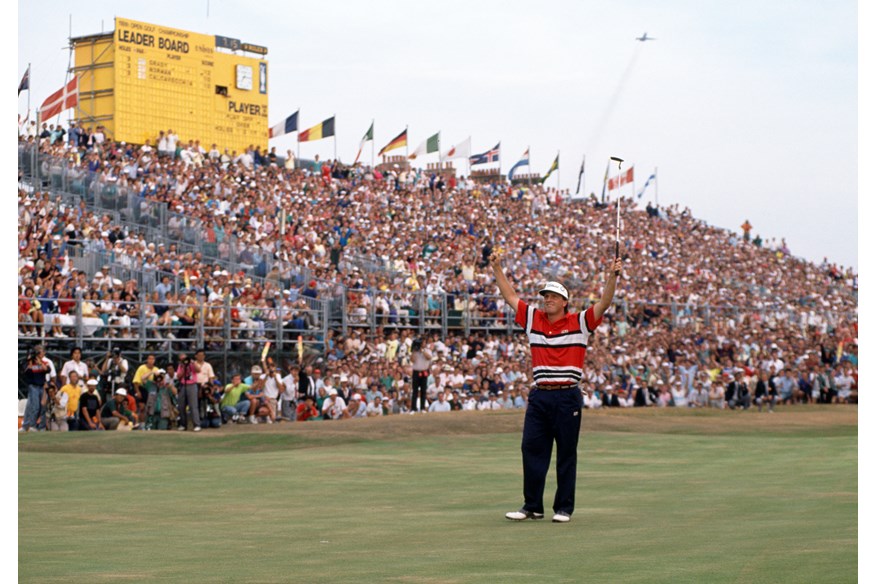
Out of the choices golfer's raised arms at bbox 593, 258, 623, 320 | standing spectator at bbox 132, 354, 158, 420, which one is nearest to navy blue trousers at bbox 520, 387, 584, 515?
golfer's raised arms at bbox 593, 258, 623, 320

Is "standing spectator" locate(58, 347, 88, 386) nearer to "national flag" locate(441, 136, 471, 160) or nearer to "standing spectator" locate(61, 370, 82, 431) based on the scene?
"standing spectator" locate(61, 370, 82, 431)

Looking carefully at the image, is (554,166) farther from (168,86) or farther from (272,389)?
(272,389)

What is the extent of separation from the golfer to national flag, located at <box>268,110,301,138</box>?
139 ft

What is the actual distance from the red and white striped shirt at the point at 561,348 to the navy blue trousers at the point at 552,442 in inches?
4.8

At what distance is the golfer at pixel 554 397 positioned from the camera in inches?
401

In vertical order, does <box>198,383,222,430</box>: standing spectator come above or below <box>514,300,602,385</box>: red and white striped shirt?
below

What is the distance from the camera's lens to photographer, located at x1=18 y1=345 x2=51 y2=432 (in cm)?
2170

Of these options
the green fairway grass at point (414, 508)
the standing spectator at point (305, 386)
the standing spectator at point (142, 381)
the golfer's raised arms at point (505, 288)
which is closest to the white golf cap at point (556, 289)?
the golfer's raised arms at point (505, 288)

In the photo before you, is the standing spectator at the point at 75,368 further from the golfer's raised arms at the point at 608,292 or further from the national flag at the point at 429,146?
the national flag at the point at 429,146

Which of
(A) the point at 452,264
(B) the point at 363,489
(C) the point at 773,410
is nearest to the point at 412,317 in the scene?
(A) the point at 452,264

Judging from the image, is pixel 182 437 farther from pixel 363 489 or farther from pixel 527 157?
pixel 527 157

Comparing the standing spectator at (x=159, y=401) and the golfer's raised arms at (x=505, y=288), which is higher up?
the golfer's raised arms at (x=505, y=288)

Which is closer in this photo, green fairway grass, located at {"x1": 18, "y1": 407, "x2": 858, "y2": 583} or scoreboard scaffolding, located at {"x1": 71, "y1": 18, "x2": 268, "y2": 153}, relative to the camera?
green fairway grass, located at {"x1": 18, "y1": 407, "x2": 858, "y2": 583}

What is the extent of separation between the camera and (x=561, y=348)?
402 inches
